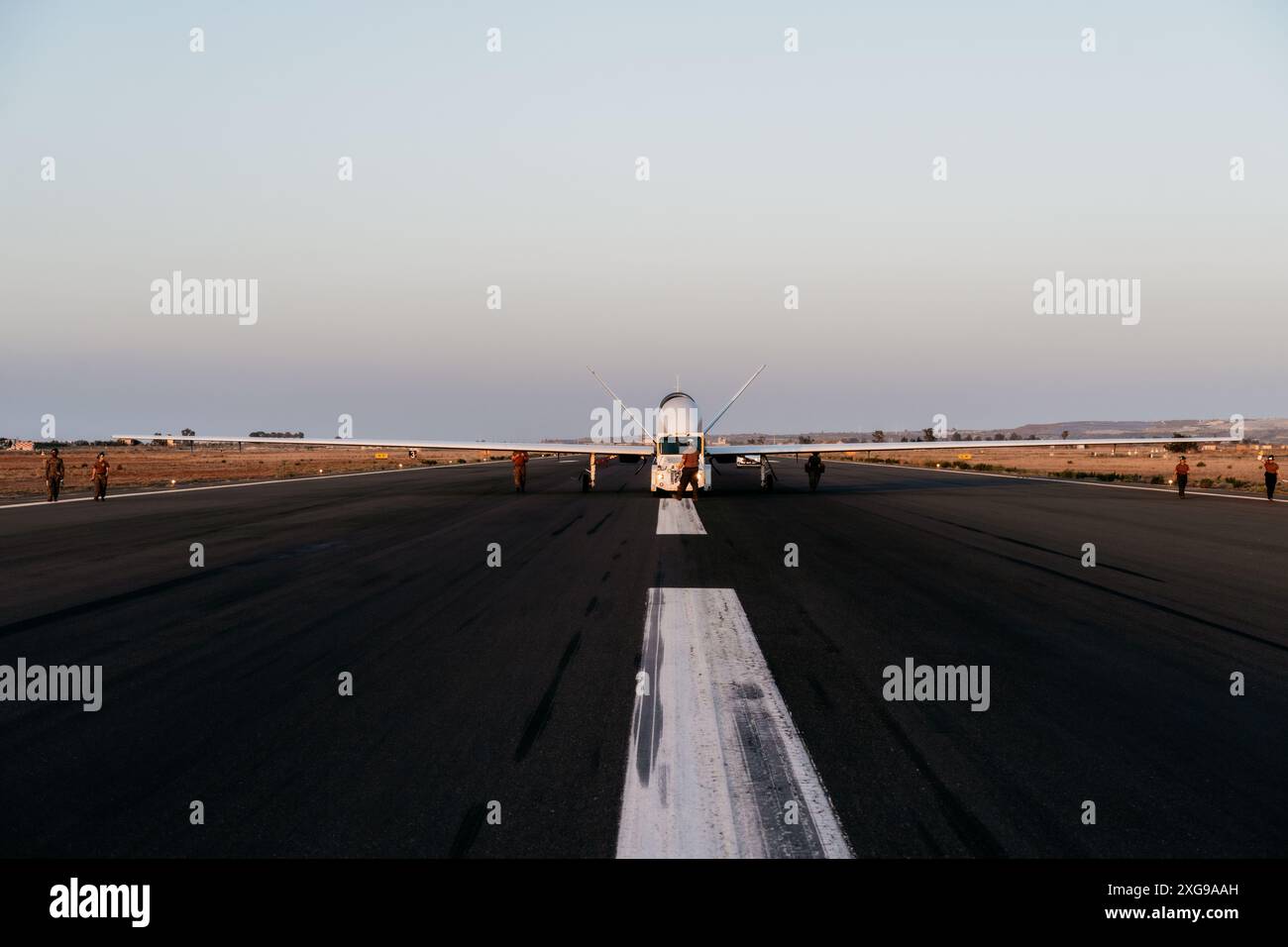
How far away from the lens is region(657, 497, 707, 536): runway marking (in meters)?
19.3

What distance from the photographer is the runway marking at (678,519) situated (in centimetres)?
1933

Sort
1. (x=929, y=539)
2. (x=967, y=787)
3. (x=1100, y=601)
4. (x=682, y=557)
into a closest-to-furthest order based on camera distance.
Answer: (x=967, y=787) < (x=1100, y=601) < (x=682, y=557) < (x=929, y=539)

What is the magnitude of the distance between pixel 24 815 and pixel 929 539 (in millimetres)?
16717

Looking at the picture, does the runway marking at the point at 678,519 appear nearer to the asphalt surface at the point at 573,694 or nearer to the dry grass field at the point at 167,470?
the asphalt surface at the point at 573,694

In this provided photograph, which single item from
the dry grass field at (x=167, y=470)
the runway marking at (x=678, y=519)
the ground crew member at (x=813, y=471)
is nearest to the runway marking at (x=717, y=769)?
the runway marking at (x=678, y=519)

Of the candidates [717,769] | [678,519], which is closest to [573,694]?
[717,769]

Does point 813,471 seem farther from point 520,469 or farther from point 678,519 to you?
A: point 678,519

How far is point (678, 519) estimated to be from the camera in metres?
22.5

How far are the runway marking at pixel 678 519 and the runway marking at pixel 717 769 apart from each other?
1117 centimetres

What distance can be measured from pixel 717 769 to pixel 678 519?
17.7 meters

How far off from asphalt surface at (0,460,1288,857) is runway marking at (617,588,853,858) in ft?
0.50
